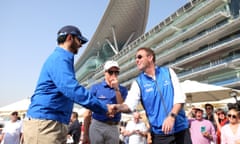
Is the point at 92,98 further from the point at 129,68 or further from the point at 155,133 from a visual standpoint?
the point at 129,68

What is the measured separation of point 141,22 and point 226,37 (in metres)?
50.4

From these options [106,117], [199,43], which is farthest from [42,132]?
[199,43]

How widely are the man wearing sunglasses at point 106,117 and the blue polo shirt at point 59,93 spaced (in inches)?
42.9

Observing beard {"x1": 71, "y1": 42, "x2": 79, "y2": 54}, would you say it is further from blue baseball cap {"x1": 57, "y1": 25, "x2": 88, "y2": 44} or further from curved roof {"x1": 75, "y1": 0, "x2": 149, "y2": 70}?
curved roof {"x1": 75, "y1": 0, "x2": 149, "y2": 70}

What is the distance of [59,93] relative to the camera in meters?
2.34

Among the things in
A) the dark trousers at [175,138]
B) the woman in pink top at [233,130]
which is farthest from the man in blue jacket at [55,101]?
the woman in pink top at [233,130]

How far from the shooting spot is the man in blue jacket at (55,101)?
2.25m

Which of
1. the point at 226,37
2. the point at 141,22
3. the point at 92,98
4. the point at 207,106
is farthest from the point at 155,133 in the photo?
the point at 141,22

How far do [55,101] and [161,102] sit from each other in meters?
0.96

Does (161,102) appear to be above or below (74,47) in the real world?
below

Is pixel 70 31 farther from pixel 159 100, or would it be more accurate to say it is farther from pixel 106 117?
pixel 106 117

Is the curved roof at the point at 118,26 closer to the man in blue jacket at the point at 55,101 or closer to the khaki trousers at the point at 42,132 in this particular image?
the man in blue jacket at the point at 55,101

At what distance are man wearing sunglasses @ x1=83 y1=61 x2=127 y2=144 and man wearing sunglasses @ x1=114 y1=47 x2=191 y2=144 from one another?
2.44 ft

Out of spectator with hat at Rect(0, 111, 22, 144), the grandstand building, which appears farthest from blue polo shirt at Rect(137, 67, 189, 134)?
the grandstand building
